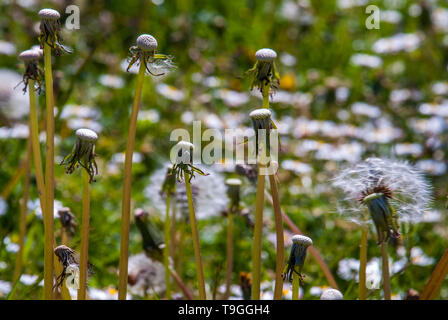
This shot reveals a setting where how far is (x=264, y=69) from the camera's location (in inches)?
31.0

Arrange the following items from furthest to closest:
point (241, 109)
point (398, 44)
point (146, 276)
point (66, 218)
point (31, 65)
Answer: point (398, 44), point (241, 109), point (146, 276), point (66, 218), point (31, 65)

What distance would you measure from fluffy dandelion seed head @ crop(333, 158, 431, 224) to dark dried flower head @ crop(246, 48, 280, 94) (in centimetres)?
25

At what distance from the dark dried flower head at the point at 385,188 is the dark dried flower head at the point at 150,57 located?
36cm

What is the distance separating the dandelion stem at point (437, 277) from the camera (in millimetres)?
840

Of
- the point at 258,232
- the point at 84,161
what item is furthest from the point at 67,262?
the point at 258,232

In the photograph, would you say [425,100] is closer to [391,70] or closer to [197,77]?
[391,70]

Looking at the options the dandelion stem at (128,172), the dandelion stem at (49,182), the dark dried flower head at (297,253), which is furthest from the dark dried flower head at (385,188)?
the dandelion stem at (49,182)

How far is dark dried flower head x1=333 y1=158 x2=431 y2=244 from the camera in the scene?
90 cm

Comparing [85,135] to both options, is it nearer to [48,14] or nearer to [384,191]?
[48,14]

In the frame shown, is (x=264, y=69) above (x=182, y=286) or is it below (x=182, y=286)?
above

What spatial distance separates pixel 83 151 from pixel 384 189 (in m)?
0.47

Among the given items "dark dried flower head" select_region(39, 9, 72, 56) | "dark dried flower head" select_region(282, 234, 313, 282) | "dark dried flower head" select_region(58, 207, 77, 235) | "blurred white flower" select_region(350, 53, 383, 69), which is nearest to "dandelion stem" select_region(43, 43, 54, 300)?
"dark dried flower head" select_region(39, 9, 72, 56)

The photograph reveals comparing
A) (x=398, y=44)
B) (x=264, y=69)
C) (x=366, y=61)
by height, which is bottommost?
(x=264, y=69)
